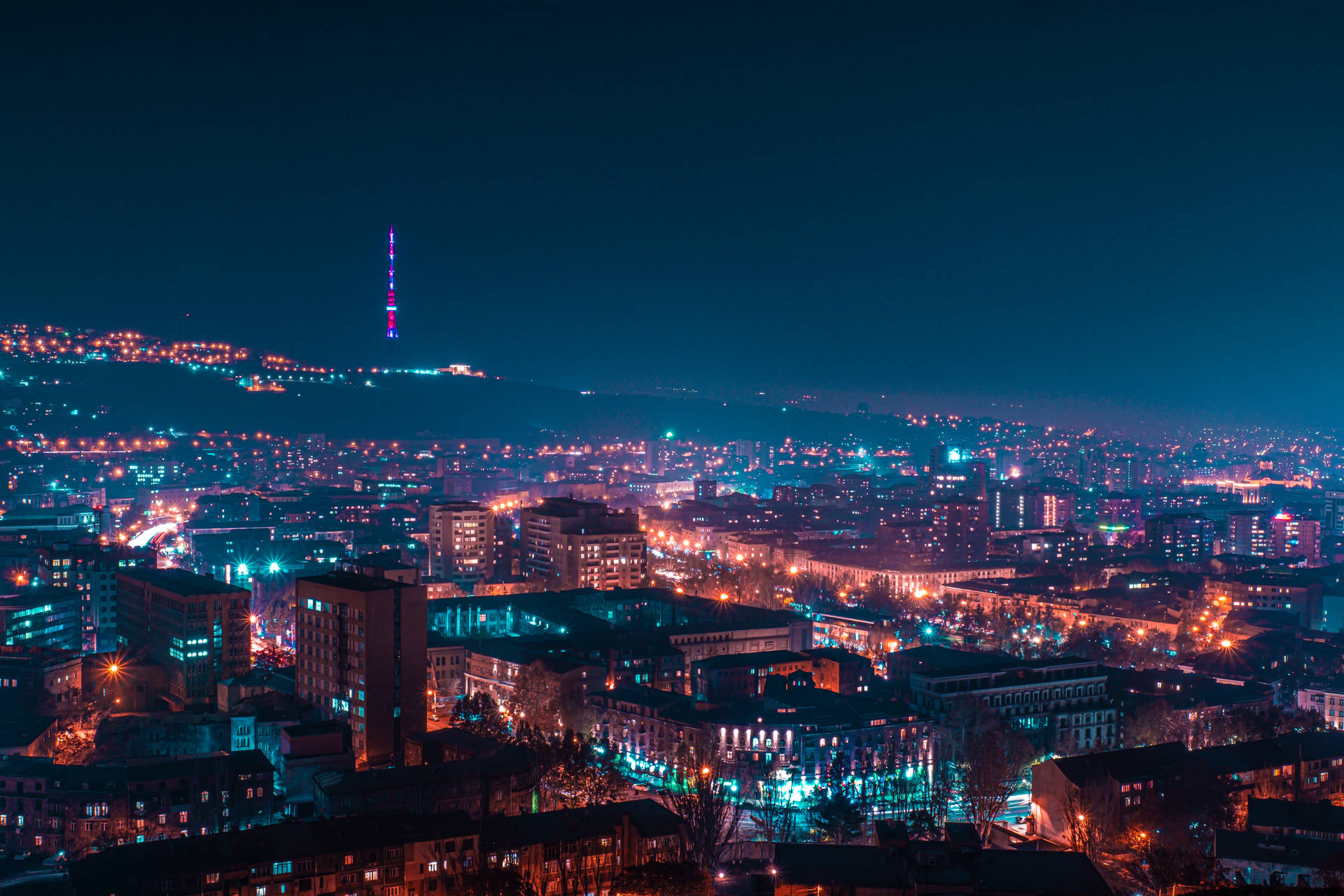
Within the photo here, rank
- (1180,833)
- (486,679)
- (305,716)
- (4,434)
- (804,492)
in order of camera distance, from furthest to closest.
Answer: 1. (804,492)
2. (4,434)
3. (486,679)
4. (305,716)
5. (1180,833)

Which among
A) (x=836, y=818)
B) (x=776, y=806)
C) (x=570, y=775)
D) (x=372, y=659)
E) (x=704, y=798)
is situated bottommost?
(x=776, y=806)

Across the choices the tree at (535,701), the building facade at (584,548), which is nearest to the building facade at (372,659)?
the tree at (535,701)

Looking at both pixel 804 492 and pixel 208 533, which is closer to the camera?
pixel 208 533

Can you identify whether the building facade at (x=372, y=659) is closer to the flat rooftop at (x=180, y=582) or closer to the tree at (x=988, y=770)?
the flat rooftop at (x=180, y=582)

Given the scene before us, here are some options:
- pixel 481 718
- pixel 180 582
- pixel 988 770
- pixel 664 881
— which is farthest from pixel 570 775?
pixel 180 582

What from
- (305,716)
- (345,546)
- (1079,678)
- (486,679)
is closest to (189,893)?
(305,716)

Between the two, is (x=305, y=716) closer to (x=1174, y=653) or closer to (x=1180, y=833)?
(x=1180, y=833)

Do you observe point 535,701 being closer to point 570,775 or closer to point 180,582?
point 570,775
